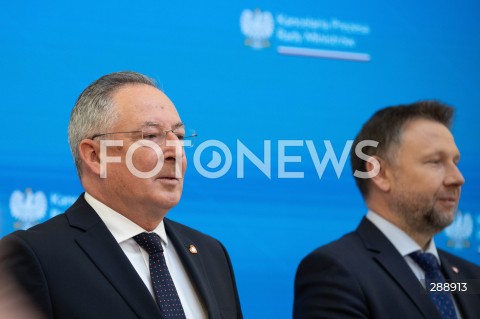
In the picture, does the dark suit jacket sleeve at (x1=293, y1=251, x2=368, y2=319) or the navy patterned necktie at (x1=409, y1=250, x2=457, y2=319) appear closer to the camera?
the dark suit jacket sleeve at (x1=293, y1=251, x2=368, y2=319)

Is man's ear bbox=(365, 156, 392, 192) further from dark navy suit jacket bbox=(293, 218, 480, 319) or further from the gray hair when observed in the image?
the gray hair

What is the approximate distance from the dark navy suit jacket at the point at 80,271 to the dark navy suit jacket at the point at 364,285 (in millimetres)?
551

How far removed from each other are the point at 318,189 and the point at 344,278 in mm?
870

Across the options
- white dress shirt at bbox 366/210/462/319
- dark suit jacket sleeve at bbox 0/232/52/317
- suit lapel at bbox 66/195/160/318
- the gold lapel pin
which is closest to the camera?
dark suit jacket sleeve at bbox 0/232/52/317

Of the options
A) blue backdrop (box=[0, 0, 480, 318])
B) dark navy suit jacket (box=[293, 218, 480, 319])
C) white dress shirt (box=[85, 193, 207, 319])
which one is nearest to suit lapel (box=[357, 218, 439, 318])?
dark navy suit jacket (box=[293, 218, 480, 319])

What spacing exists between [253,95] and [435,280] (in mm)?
1209

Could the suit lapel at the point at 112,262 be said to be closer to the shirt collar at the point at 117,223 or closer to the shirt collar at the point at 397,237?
the shirt collar at the point at 117,223

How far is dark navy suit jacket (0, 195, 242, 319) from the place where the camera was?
2.46 metres

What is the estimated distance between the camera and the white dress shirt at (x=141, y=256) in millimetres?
2707

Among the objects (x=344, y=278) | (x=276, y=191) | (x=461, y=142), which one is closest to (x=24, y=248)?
(x=344, y=278)

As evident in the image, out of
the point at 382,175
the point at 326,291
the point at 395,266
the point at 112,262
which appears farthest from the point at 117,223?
the point at 382,175

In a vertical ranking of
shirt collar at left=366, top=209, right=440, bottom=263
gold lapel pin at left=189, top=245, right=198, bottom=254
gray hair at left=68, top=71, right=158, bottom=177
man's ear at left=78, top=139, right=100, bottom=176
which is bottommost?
gold lapel pin at left=189, top=245, right=198, bottom=254

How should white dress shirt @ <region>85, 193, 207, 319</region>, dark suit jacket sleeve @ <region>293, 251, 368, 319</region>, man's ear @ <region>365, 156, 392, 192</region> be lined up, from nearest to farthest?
1. white dress shirt @ <region>85, 193, 207, 319</region>
2. dark suit jacket sleeve @ <region>293, 251, 368, 319</region>
3. man's ear @ <region>365, 156, 392, 192</region>

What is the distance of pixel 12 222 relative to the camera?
3.29 m
